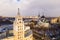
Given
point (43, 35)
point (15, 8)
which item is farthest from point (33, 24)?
point (15, 8)

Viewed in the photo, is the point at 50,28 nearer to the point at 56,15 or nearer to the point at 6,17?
the point at 56,15

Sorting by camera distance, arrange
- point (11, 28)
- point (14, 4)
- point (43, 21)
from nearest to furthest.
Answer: point (14, 4) → point (11, 28) → point (43, 21)

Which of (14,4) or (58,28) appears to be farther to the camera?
(58,28)

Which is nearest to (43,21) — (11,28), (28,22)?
(28,22)

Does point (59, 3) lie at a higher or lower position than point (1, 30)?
higher

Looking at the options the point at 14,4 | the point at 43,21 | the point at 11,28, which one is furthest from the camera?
the point at 43,21

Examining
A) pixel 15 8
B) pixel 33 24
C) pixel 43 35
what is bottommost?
pixel 43 35

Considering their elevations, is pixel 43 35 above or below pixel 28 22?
below

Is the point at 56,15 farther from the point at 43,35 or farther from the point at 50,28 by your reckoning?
the point at 43,35

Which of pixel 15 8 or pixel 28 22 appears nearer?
pixel 15 8
